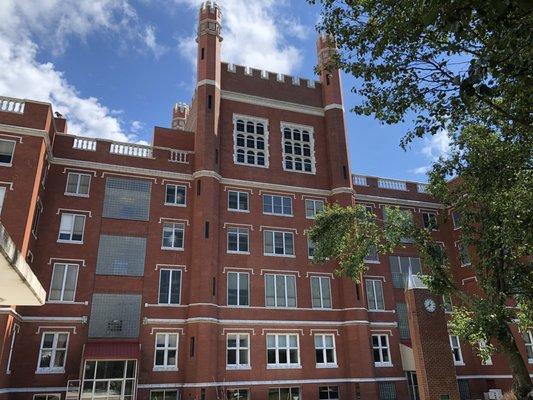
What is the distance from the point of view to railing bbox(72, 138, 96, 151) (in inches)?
1226

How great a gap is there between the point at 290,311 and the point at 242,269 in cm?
448

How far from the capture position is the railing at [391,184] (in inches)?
1587

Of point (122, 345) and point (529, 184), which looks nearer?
point (529, 184)

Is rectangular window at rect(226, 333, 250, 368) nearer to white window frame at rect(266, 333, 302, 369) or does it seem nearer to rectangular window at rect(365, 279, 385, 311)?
white window frame at rect(266, 333, 302, 369)

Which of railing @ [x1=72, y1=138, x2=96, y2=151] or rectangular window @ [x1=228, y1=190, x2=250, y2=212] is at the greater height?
railing @ [x1=72, y1=138, x2=96, y2=151]

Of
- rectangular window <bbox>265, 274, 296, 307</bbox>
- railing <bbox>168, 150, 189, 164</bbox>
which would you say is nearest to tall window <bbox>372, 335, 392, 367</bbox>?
rectangular window <bbox>265, 274, 296, 307</bbox>

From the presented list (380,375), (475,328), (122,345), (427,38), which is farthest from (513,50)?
(380,375)

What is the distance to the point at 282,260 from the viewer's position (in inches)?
1303

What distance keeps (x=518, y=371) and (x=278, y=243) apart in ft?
60.2

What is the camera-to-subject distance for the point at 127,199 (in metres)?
31.0

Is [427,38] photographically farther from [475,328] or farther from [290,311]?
[290,311]

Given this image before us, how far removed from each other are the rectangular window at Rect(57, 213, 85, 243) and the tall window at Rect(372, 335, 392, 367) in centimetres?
2178

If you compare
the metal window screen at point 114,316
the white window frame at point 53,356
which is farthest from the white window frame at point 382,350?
the white window frame at point 53,356

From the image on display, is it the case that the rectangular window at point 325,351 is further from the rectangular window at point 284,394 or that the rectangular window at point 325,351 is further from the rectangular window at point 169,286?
the rectangular window at point 169,286
